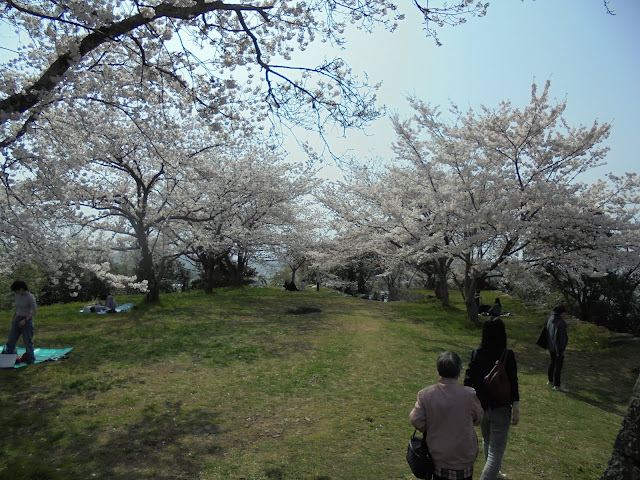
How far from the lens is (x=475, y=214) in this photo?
11867mm

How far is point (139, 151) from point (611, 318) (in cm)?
1807

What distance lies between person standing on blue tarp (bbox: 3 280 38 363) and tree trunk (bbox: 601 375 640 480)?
8.68m

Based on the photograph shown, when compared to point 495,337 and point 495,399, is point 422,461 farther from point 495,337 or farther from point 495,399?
point 495,337

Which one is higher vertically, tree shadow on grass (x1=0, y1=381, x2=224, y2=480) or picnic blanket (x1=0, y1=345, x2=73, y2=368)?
picnic blanket (x1=0, y1=345, x2=73, y2=368)

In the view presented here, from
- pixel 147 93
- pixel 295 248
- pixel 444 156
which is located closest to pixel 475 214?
pixel 444 156

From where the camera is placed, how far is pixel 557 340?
7.77 metres

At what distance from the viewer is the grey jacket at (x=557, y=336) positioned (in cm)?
779

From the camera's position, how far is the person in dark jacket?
25.5 ft

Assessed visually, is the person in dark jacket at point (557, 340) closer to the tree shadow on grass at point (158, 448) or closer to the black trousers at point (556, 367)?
the black trousers at point (556, 367)

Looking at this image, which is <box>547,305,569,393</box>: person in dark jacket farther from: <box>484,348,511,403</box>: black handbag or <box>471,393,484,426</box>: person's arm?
<box>471,393,484,426</box>: person's arm

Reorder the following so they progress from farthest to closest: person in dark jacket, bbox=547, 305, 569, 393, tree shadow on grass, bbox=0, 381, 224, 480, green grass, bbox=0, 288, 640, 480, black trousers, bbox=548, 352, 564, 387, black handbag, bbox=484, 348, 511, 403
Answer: black trousers, bbox=548, 352, 564, 387
person in dark jacket, bbox=547, 305, 569, 393
green grass, bbox=0, 288, 640, 480
tree shadow on grass, bbox=0, 381, 224, 480
black handbag, bbox=484, 348, 511, 403

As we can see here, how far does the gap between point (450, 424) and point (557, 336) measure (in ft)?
19.7

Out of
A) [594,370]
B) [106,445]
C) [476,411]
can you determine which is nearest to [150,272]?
[106,445]

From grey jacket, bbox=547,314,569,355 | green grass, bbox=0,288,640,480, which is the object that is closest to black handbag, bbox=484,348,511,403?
green grass, bbox=0,288,640,480
